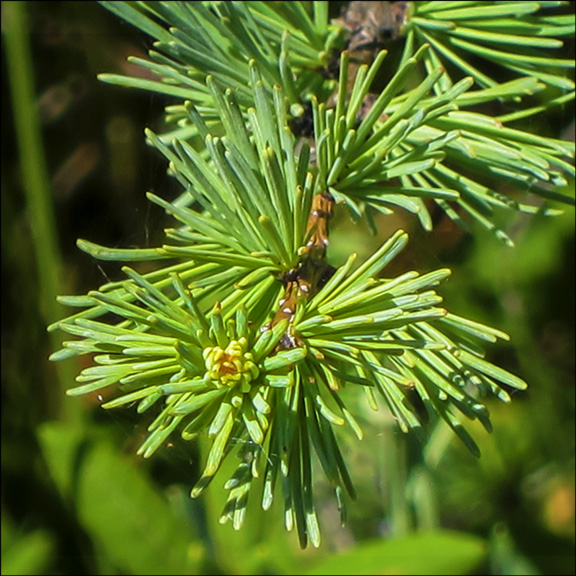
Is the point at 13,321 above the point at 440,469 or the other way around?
above

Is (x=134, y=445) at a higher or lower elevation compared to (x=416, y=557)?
higher

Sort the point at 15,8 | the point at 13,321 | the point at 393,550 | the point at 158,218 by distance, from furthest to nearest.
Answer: the point at 13,321, the point at 15,8, the point at 393,550, the point at 158,218

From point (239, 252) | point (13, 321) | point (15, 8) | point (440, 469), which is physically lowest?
point (440, 469)

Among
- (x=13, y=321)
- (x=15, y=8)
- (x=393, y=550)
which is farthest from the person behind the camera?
(x=13, y=321)

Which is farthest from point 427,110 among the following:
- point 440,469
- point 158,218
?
point 440,469

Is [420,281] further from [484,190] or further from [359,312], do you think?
[484,190]

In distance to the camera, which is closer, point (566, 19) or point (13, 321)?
point (566, 19)

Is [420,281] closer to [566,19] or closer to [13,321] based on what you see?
[566,19]
